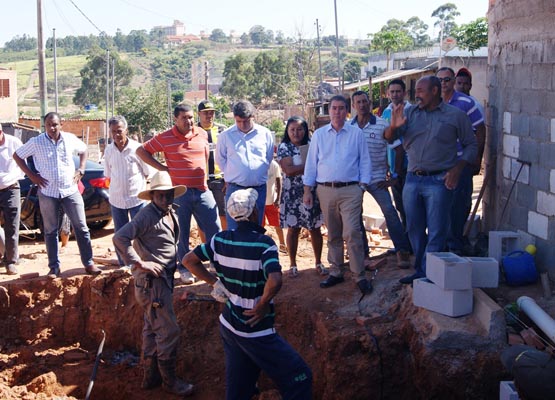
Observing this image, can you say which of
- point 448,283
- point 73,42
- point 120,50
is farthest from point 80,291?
point 73,42

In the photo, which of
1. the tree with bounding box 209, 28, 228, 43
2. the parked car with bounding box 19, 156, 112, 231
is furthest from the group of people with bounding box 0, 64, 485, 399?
the tree with bounding box 209, 28, 228, 43

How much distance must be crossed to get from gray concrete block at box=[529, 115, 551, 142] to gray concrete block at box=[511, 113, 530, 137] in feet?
0.26

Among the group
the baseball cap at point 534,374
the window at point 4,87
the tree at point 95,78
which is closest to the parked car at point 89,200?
the baseball cap at point 534,374

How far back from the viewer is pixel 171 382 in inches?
242

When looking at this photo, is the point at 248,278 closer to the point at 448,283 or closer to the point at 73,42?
the point at 448,283

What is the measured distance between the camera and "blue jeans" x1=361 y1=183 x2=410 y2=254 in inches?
270

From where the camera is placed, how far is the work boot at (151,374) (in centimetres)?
623

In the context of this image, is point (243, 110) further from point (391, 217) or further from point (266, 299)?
point (266, 299)

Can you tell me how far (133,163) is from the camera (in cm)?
746

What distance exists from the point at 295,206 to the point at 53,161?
2721mm

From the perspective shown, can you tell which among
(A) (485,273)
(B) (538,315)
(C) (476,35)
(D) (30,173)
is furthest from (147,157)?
Result: (C) (476,35)

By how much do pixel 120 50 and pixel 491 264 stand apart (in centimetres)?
12937

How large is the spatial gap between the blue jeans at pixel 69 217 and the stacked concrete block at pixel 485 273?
4133 mm

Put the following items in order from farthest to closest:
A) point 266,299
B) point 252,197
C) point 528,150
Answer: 1. point 528,150
2. point 252,197
3. point 266,299
